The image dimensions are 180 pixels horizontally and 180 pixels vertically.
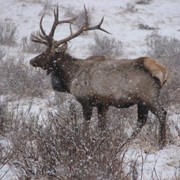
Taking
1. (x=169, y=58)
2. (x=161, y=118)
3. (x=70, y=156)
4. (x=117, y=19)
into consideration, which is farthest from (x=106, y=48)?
(x=70, y=156)

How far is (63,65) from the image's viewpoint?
6.05 m

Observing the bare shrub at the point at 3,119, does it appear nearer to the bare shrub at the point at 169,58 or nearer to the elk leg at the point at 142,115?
the elk leg at the point at 142,115

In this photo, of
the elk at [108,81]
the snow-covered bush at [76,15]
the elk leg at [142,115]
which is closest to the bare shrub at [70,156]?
the elk at [108,81]

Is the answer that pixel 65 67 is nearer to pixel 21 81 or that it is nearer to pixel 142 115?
pixel 142 115

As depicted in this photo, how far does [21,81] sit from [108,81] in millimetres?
3121

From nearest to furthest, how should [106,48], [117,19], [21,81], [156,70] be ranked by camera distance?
[156,70]
[21,81]
[106,48]
[117,19]

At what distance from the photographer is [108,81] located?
17.9 feet

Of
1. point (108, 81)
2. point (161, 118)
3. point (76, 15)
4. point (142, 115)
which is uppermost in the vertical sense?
point (108, 81)

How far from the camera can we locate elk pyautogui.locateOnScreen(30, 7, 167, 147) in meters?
5.17

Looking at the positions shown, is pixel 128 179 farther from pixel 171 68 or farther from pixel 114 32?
pixel 114 32

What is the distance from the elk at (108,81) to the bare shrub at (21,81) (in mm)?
1844

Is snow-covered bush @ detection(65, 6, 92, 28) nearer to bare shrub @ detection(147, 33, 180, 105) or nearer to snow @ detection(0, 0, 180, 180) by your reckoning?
snow @ detection(0, 0, 180, 180)

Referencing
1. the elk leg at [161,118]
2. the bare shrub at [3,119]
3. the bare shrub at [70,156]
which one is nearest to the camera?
the bare shrub at [70,156]

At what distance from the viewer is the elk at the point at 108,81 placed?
5168 millimetres
